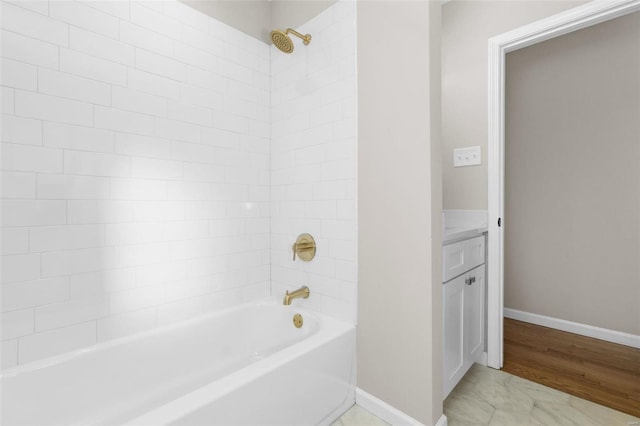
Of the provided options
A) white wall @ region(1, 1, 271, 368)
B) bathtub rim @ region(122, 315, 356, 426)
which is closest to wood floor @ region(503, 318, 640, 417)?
bathtub rim @ region(122, 315, 356, 426)

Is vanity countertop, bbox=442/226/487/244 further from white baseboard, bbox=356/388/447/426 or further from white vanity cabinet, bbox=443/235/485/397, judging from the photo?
white baseboard, bbox=356/388/447/426

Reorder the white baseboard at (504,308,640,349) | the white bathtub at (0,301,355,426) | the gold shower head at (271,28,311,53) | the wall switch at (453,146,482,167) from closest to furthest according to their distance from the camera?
the white bathtub at (0,301,355,426) → the gold shower head at (271,28,311,53) → the wall switch at (453,146,482,167) → the white baseboard at (504,308,640,349)

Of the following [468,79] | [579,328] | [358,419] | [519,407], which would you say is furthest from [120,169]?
[579,328]

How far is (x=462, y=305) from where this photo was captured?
67.3 inches

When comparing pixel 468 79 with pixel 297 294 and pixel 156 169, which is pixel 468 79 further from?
pixel 156 169

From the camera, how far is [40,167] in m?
1.25

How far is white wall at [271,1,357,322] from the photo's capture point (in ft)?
5.47

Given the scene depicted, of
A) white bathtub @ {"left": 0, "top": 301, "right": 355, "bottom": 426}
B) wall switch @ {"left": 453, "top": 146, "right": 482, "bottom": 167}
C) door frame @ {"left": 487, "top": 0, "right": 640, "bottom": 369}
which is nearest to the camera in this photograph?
white bathtub @ {"left": 0, "top": 301, "right": 355, "bottom": 426}

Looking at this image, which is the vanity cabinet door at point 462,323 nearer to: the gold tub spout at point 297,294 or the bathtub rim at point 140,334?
the bathtub rim at point 140,334

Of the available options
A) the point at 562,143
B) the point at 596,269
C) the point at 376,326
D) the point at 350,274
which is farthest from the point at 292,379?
the point at 562,143

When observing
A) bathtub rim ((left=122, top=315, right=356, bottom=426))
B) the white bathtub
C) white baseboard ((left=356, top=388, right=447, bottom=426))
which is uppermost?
bathtub rim ((left=122, top=315, right=356, bottom=426))

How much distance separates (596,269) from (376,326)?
2160 millimetres

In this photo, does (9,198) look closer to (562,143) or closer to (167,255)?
(167,255)

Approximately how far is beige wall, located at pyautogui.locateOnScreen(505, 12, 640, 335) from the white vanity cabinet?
1.14m
